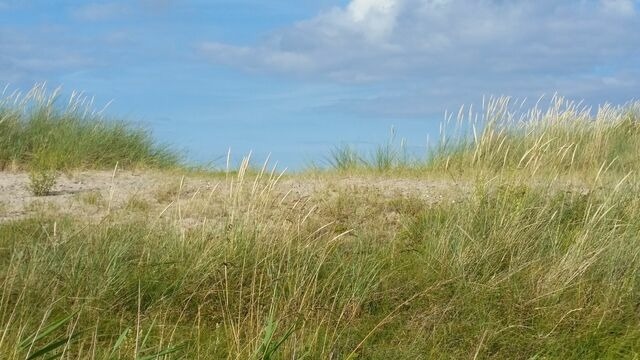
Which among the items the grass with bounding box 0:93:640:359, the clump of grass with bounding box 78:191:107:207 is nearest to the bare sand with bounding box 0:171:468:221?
the clump of grass with bounding box 78:191:107:207

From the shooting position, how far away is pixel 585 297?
4.97 meters

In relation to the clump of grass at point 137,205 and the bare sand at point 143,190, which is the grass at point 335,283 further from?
the bare sand at point 143,190

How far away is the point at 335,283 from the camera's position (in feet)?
16.2

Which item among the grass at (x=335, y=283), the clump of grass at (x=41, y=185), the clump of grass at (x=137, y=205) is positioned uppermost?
the clump of grass at (x=41, y=185)

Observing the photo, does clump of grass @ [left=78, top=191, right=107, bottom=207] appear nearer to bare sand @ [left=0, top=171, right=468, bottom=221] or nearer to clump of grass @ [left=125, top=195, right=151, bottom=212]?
bare sand @ [left=0, top=171, right=468, bottom=221]

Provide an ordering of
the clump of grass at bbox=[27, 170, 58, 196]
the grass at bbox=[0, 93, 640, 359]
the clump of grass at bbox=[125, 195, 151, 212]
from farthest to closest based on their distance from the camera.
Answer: the clump of grass at bbox=[27, 170, 58, 196], the clump of grass at bbox=[125, 195, 151, 212], the grass at bbox=[0, 93, 640, 359]

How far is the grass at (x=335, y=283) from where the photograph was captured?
4.19 meters

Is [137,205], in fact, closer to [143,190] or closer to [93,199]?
[93,199]

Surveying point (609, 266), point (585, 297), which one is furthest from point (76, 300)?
point (609, 266)

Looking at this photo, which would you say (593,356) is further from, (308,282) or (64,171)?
(64,171)

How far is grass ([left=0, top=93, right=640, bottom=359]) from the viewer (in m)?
4.19

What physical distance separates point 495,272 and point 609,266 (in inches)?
27.9

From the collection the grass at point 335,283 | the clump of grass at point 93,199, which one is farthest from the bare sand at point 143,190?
the grass at point 335,283

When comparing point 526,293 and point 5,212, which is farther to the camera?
point 5,212
